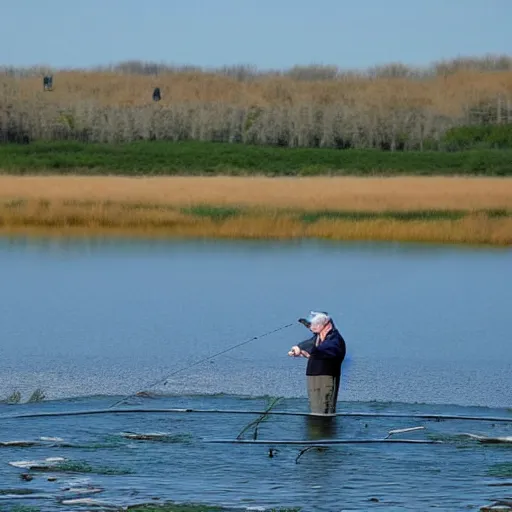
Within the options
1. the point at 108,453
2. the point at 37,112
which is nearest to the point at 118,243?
the point at 108,453

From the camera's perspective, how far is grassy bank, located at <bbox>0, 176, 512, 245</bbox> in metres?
32.4

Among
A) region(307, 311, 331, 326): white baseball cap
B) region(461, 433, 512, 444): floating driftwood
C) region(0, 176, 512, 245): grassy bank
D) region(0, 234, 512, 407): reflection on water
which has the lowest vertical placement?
region(0, 234, 512, 407): reflection on water

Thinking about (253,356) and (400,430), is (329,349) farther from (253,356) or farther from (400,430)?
(253,356)

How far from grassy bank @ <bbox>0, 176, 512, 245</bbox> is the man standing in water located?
67.3 ft

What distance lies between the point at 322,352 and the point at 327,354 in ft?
0.14

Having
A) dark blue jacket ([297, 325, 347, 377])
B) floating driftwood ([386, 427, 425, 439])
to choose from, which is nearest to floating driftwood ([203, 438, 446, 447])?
floating driftwood ([386, 427, 425, 439])

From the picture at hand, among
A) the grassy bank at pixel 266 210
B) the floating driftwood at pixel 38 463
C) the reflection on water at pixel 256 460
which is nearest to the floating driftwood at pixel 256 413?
the reflection on water at pixel 256 460

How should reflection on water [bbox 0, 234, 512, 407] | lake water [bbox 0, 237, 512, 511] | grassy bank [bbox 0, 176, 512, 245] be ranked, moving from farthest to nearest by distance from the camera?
grassy bank [bbox 0, 176, 512, 245] → reflection on water [bbox 0, 234, 512, 407] → lake water [bbox 0, 237, 512, 511]

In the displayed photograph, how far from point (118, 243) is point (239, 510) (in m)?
22.1

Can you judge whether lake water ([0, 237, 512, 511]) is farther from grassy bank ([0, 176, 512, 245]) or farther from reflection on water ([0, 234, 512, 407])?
grassy bank ([0, 176, 512, 245])

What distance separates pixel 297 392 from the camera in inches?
524

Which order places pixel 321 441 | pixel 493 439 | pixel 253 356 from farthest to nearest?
pixel 253 356
pixel 493 439
pixel 321 441

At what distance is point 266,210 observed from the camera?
36.3 m

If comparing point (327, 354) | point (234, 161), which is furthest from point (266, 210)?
point (327, 354)
